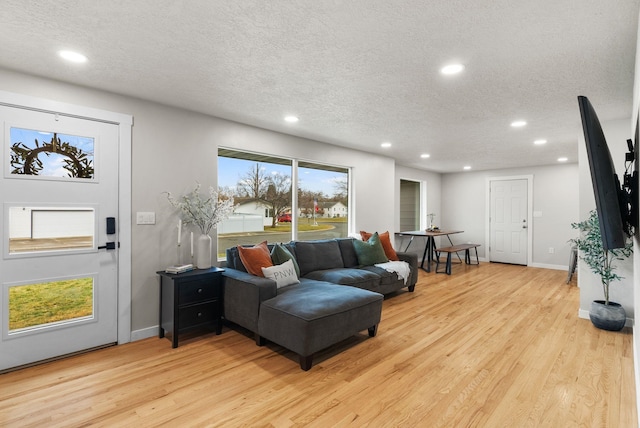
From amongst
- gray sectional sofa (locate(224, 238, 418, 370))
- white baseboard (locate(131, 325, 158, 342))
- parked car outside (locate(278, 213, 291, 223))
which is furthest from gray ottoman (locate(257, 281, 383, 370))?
parked car outside (locate(278, 213, 291, 223))

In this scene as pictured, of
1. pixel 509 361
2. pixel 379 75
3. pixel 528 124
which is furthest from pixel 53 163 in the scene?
pixel 528 124

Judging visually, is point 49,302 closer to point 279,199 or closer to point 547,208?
point 279,199

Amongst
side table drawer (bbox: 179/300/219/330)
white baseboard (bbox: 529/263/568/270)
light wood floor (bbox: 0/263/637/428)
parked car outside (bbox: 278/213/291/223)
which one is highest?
parked car outside (bbox: 278/213/291/223)

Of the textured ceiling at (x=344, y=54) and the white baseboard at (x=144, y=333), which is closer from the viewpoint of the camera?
the textured ceiling at (x=344, y=54)

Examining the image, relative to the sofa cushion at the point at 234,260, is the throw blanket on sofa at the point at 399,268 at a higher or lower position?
lower

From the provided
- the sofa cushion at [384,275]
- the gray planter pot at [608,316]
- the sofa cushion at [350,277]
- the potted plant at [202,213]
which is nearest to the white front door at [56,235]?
the potted plant at [202,213]

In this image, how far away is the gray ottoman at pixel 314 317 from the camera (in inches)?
99.3

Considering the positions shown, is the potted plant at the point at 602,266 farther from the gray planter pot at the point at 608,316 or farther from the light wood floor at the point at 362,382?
the light wood floor at the point at 362,382

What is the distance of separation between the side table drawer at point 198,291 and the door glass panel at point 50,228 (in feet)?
2.97

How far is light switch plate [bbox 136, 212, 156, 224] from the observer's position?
3.12 meters

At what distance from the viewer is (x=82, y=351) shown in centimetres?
282

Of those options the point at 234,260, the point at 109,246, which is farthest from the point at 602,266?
the point at 109,246

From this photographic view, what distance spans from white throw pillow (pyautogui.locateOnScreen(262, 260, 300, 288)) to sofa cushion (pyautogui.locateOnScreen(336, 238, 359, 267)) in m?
1.36

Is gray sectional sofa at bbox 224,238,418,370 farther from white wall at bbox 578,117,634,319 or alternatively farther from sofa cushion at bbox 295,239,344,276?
white wall at bbox 578,117,634,319
